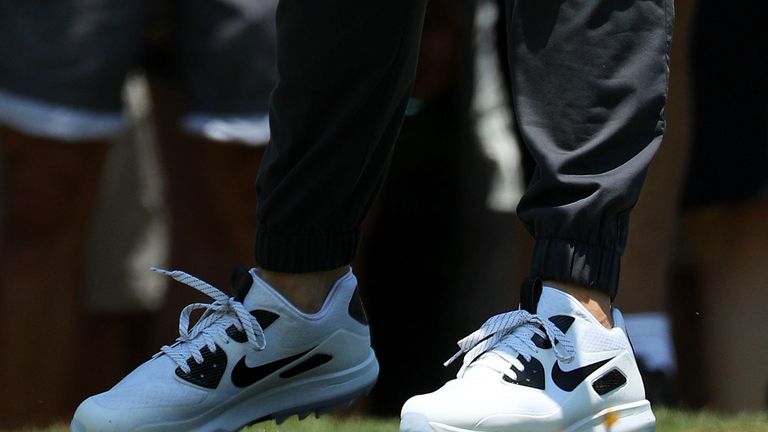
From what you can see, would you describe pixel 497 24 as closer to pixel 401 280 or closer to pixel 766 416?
pixel 401 280

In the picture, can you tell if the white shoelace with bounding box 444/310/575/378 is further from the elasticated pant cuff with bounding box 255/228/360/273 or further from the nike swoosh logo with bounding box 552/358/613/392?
the elasticated pant cuff with bounding box 255/228/360/273

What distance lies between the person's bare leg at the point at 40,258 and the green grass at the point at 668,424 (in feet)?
2.04

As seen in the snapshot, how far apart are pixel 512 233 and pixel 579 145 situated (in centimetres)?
128

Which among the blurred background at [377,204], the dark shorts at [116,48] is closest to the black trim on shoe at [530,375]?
the blurred background at [377,204]

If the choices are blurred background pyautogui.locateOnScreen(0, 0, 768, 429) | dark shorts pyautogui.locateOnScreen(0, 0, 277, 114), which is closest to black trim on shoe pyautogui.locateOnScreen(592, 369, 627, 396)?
blurred background pyautogui.locateOnScreen(0, 0, 768, 429)

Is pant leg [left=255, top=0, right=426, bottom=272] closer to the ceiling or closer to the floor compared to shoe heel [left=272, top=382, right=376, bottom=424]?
closer to the ceiling

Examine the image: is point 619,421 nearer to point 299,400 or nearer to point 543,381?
point 543,381

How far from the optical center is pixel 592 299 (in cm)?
139

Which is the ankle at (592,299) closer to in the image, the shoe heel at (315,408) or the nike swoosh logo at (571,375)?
the nike swoosh logo at (571,375)

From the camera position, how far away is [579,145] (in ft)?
4.42

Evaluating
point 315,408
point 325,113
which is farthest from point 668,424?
point 325,113

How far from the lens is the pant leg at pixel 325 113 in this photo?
1484mm

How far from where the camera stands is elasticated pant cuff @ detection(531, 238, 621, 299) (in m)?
1.35

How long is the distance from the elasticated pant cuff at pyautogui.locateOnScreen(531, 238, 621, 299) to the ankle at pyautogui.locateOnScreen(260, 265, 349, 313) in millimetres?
282
